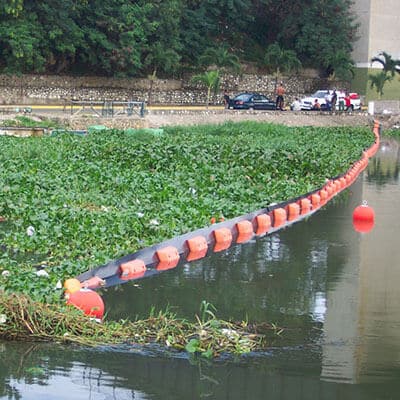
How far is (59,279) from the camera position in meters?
10.3

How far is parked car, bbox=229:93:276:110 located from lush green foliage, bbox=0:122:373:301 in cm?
1674

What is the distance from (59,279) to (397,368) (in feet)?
Answer: 12.2

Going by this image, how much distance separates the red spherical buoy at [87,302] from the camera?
9461mm

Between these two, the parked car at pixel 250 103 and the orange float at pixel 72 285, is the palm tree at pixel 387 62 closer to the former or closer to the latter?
the parked car at pixel 250 103

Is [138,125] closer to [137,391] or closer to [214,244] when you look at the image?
[214,244]

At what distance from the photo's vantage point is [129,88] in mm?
50406

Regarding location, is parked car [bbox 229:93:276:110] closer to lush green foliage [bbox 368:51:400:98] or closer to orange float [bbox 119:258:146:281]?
lush green foliage [bbox 368:51:400:98]

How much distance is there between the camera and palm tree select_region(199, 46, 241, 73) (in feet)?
171

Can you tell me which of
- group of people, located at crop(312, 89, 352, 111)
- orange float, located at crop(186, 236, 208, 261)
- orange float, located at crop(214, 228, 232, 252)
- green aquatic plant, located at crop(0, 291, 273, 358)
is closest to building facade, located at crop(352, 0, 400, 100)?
group of people, located at crop(312, 89, 352, 111)

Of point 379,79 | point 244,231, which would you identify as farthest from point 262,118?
point 244,231

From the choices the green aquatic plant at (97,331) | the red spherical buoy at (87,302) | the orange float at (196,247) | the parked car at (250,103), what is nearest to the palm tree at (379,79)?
the parked car at (250,103)

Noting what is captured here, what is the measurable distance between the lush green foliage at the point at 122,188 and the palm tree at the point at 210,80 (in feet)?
57.1

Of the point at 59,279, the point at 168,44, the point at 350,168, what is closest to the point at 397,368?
the point at 59,279

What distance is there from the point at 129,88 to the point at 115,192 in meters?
33.5
